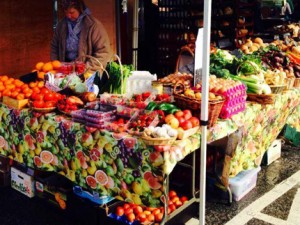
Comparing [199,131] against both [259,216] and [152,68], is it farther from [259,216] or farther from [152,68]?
[152,68]

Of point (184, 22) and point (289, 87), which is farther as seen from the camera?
point (184, 22)

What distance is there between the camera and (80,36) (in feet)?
19.3

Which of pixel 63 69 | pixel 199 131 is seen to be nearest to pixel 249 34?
pixel 63 69

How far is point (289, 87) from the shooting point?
5371mm

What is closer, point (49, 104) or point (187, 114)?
point (187, 114)

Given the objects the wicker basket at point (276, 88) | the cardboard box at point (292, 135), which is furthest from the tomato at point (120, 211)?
the cardboard box at point (292, 135)

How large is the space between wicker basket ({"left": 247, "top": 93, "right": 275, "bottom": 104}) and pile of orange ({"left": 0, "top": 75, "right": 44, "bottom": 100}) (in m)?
2.22

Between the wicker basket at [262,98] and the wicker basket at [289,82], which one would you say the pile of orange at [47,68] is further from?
the wicker basket at [289,82]

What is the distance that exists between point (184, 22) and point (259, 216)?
19.2 feet

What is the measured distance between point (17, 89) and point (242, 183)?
2555mm

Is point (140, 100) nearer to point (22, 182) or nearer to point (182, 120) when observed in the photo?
point (182, 120)

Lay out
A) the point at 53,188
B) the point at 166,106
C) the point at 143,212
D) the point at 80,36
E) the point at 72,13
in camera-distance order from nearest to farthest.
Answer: the point at 166,106 < the point at 143,212 < the point at 53,188 < the point at 72,13 < the point at 80,36

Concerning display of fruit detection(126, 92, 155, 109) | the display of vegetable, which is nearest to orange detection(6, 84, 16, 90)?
the display of vegetable

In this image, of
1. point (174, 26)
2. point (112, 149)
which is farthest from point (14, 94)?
point (174, 26)
